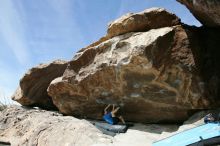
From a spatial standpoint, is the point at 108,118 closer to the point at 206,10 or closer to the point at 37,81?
the point at 37,81

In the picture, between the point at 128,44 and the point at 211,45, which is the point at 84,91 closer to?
the point at 128,44

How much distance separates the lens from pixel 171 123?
1332 cm

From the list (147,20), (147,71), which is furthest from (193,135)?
(147,20)

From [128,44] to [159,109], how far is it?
2.56 meters

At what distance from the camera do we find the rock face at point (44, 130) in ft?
39.3

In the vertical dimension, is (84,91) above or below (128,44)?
below

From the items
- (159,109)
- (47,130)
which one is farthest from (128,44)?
(47,130)

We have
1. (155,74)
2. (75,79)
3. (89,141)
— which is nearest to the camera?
(89,141)

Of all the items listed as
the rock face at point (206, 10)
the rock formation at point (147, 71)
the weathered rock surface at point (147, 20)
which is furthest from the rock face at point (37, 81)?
the rock face at point (206, 10)

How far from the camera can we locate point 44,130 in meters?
14.0

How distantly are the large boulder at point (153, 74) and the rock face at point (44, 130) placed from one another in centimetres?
162

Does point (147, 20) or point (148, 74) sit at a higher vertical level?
point (147, 20)

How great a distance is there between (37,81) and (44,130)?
4.25 m

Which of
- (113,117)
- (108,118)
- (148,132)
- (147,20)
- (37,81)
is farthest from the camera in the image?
(37,81)
